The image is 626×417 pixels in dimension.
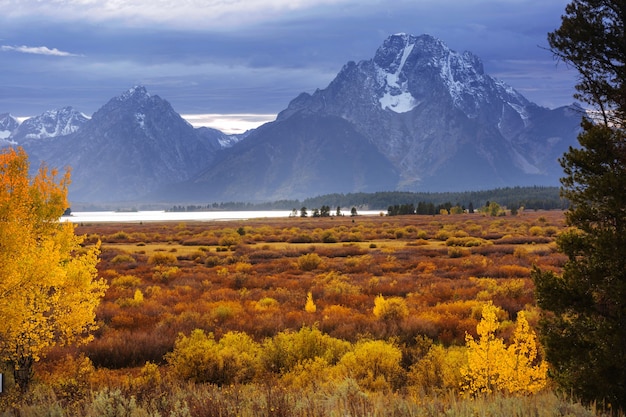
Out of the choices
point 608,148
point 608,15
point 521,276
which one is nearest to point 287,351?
point 608,148

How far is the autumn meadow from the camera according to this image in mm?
8094

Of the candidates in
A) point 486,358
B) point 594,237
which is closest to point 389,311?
point 486,358

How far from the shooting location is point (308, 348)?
13.5 m

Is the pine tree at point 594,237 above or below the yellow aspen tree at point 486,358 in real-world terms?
above

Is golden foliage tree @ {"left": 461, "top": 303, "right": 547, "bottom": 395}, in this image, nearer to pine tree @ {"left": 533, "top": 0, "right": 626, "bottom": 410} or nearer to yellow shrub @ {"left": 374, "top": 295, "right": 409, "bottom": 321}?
pine tree @ {"left": 533, "top": 0, "right": 626, "bottom": 410}

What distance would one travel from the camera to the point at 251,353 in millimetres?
13453

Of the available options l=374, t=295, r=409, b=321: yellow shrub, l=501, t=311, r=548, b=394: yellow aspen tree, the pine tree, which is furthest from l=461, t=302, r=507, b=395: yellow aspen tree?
l=374, t=295, r=409, b=321: yellow shrub

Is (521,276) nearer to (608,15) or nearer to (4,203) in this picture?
(608,15)

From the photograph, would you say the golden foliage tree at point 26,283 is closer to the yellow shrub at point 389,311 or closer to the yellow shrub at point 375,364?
the yellow shrub at point 375,364

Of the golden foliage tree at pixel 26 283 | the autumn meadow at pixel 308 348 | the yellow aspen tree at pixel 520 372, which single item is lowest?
the autumn meadow at pixel 308 348

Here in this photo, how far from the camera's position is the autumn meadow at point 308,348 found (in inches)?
319

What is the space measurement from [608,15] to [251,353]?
10.1 meters

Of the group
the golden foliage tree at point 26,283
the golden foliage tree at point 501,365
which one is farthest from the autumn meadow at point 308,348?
the golden foliage tree at point 26,283

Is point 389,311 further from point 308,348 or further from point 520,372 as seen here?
point 520,372
